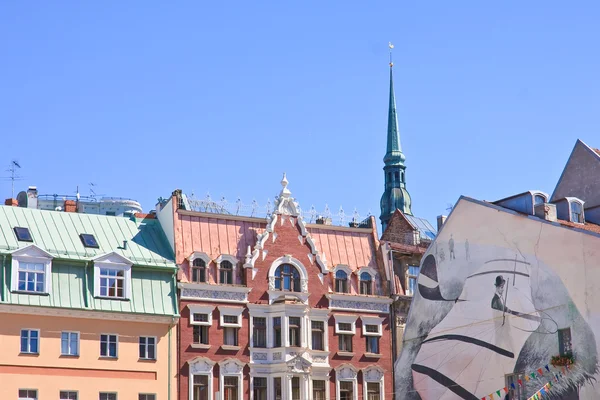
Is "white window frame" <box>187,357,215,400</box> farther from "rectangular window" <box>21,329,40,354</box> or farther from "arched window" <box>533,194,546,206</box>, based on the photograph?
"arched window" <box>533,194,546,206</box>

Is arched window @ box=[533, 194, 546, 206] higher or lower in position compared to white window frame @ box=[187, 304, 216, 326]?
higher

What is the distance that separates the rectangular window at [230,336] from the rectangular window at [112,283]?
21.5 ft

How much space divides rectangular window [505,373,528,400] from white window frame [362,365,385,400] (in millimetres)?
16333

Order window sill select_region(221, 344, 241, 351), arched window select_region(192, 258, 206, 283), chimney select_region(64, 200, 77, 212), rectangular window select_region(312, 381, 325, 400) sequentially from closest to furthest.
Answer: window sill select_region(221, 344, 241, 351), arched window select_region(192, 258, 206, 283), rectangular window select_region(312, 381, 325, 400), chimney select_region(64, 200, 77, 212)

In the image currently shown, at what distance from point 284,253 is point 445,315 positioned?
13.5 meters

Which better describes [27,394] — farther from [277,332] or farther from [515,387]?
[515,387]

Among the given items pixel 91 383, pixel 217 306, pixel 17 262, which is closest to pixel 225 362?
pixel 217 306

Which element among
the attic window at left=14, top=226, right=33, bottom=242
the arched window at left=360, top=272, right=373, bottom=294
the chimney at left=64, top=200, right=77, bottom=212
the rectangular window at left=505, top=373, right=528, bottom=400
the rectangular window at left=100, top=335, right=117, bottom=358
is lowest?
the rectangular window at left=505, top=373, right=528, bottom=400

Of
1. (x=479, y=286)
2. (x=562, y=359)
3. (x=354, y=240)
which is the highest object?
(x=354, y=240)

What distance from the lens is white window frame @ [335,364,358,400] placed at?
81625 millimetres

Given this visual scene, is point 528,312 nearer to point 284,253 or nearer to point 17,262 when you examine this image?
point 284,253

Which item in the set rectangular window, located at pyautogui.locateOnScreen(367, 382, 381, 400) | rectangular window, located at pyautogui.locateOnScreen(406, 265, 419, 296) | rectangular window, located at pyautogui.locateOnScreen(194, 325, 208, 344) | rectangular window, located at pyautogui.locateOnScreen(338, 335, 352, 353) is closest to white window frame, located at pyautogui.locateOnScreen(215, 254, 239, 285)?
rectangular window, located at pyautogui.locateOnScreen(194, 325, 208, 344)

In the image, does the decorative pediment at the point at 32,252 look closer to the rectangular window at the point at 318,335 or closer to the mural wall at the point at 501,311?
the rectangular window at the point at 318,335

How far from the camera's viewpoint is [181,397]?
77.1 meters
